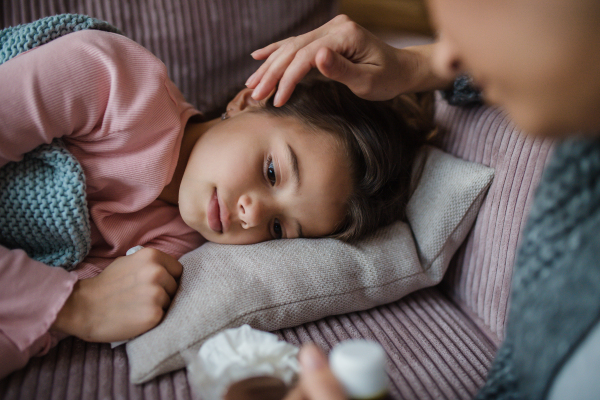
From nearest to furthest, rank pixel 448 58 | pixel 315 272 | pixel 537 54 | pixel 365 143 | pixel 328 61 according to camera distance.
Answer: pixel 537 54
pixel 448 58
pixel 328 61
pixel 315 272
pixel 365 143

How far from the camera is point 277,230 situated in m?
0.96

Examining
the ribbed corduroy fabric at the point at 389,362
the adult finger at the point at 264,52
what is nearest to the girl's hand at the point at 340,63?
the adult finger at the point at 264,52

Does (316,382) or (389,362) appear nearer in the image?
(316,382)

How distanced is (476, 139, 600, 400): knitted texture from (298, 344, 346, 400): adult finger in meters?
0.24

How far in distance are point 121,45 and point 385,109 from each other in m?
0.61

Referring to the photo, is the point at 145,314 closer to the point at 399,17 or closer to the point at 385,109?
the point at 385,109

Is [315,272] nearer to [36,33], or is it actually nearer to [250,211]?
[250,211]

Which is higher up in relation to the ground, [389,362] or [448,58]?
[448,58]

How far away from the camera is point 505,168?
0.88 meters

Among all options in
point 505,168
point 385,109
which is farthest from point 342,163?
point 505,168

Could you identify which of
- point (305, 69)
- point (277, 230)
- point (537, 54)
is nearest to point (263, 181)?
point (277, 230)

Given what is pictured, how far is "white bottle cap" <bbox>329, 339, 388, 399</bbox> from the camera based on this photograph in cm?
39

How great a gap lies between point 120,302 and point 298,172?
1.35 ft

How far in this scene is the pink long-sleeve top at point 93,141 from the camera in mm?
689
